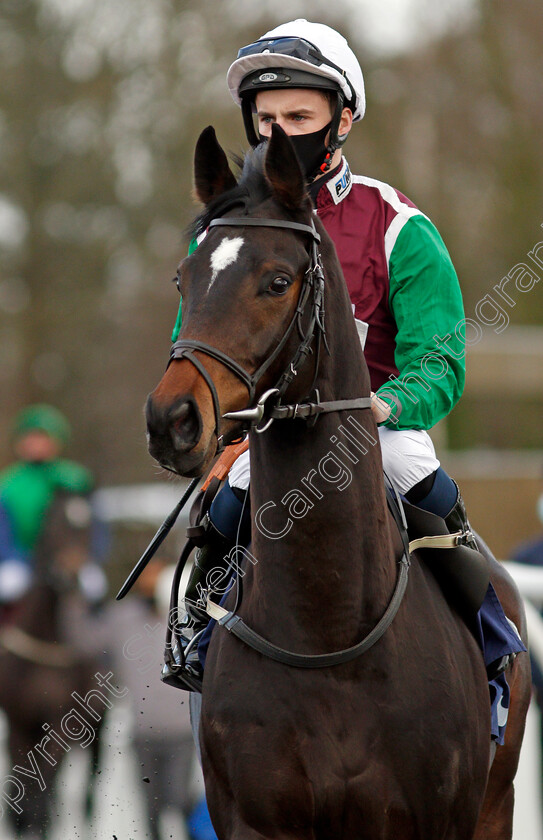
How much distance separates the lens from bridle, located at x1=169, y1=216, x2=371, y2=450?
3174 mm

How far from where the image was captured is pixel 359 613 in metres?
3.65

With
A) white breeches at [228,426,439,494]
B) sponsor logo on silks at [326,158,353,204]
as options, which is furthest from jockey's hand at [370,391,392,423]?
sponsor logo on silks at [326,158,353,204]

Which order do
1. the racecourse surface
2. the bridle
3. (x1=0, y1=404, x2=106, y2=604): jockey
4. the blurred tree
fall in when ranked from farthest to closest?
1. the blurred tree
2. (x1=0, y1=404, x2=106, y2=604): jockey
3. the racecourse surface
4. the bridle

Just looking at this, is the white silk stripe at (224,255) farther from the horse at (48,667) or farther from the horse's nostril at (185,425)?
the horse at (48,667)

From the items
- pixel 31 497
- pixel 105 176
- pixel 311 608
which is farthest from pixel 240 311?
pixel 105 176

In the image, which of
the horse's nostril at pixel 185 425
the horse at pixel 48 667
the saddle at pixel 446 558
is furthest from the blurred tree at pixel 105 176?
the horse's nostril at pixel 185 425

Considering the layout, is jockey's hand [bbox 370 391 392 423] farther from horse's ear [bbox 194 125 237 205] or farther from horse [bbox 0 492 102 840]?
horse [bbox 0 492 102 840]

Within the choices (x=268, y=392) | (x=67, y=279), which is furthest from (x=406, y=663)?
(x=67, y=279)

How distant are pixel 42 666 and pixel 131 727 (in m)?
0.80

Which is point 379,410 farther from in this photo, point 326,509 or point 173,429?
point 173,429

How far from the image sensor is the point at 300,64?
393 centimetres

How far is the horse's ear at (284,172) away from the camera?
343cm

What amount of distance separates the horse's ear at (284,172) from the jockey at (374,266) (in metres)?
0.37

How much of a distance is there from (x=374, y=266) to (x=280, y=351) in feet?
2.83
